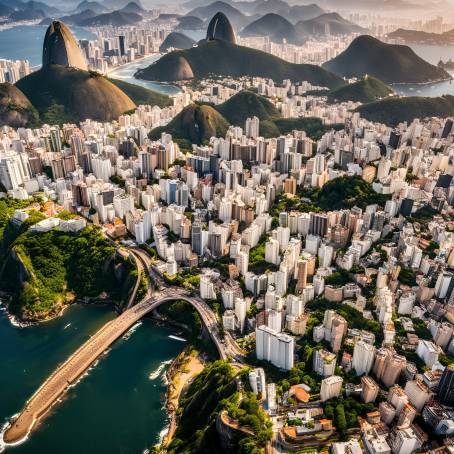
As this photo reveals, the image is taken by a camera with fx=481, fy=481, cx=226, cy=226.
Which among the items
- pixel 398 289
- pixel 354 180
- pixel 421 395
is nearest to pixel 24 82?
pixel 354 180

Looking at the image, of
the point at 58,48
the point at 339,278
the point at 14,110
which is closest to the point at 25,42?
the point at 58,48

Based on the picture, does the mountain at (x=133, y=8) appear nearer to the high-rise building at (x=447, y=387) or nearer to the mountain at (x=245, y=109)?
the mountain at (x=245, y=109)

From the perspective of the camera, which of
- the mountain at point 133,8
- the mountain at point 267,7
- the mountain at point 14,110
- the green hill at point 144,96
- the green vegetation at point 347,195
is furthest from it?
the mountain at point 133,8

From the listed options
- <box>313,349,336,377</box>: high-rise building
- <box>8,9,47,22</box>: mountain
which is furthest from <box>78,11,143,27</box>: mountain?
<box>313,349,336,377</box>: high-rise building

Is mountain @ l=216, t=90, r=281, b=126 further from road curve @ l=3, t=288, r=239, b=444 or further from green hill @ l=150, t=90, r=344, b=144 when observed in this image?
road curve @ l=3, t=288, r=239, b=444

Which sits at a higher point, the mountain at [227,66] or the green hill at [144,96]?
the mountain at [227,66]

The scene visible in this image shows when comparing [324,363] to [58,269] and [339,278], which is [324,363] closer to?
[339,278]

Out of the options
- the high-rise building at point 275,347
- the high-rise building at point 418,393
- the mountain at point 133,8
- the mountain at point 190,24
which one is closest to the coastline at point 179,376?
the high-rise building at point 275,347
